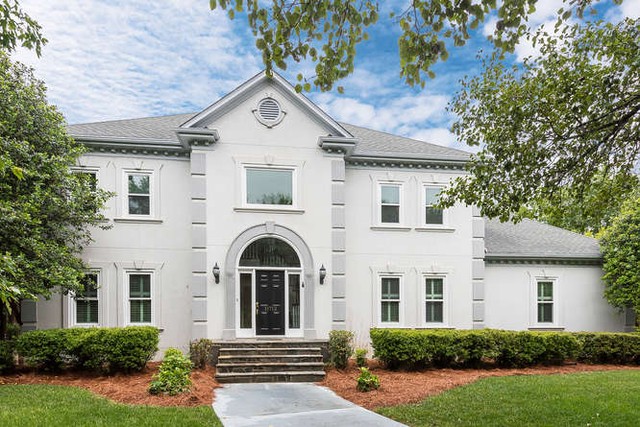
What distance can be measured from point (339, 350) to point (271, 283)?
300cm

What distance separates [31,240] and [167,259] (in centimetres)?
406

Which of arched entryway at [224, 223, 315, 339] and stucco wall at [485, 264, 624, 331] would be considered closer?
arched entryway at [224, 223, 315, 339]

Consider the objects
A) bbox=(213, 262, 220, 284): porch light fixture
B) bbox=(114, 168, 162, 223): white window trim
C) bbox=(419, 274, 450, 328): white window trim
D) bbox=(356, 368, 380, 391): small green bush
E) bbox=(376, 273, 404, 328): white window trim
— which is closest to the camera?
bbox=(356, 368, 380, 391): small green bush

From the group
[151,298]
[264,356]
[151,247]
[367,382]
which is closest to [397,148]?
[264,356]

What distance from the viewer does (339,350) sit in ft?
43.7

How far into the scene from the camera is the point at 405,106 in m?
14.9

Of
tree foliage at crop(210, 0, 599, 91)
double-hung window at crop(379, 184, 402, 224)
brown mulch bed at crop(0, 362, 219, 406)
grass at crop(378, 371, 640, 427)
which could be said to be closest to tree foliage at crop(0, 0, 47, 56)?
tree foliage at crop(210, 0, 599, 91)

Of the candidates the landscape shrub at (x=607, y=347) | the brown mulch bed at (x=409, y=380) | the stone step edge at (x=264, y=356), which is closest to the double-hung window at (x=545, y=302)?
the landscape shrub at (x=607, y=347)

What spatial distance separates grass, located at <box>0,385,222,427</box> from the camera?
747cm

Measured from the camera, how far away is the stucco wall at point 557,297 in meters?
16.9

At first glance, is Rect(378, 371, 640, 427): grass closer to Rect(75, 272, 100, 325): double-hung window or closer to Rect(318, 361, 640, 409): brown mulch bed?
Rect(318, 361, 640, 409): brown mulch bed

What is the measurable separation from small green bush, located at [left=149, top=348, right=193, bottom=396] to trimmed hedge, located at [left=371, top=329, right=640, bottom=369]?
18.5 feet

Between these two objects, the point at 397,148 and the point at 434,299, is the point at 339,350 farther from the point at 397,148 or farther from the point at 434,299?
the point at 397,148

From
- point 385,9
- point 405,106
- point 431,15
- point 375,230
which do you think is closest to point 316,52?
point 385,9
